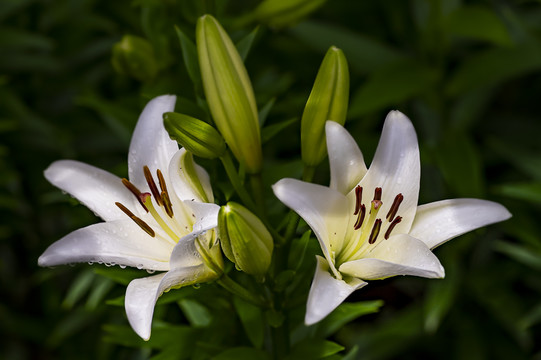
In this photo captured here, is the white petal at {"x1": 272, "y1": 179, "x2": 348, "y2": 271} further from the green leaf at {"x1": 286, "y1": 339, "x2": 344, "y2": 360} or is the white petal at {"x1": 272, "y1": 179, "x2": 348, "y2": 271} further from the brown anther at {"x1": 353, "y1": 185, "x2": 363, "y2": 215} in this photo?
the green leaf at {"x1": 286, "y1": 339, "x2": 344, "y2": 360}

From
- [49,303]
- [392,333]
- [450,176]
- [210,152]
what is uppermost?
[210,152]

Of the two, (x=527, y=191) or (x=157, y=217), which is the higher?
(x=157, y=217)

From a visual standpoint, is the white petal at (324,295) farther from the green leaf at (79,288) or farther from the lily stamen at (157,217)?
the green leaf at (79,288)

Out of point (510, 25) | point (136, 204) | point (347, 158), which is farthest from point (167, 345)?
point (510, 25)

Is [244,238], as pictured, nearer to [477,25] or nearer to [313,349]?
[313,349]

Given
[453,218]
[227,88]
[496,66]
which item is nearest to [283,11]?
[227,88]

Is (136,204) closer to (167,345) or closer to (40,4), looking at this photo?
(167,345)
